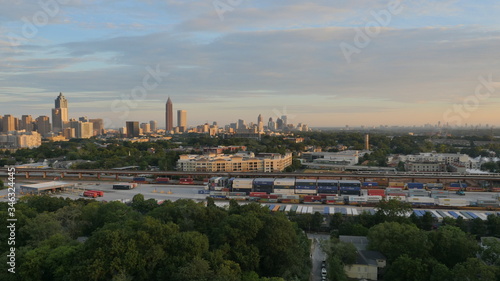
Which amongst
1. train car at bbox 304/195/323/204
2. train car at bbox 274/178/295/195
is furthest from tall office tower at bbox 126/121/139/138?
train car at bbox 304/195/323/204

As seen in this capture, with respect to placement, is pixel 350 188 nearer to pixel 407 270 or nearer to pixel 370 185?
pixel 370 185

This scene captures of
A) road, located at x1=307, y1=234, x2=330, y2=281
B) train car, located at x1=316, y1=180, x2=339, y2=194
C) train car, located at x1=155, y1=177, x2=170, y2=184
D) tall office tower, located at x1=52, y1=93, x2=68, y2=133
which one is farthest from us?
tall office tower, located at x1=52, y1=93, x2=68, y2=133

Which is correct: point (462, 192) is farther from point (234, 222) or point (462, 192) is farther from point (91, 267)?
point (91, 267)

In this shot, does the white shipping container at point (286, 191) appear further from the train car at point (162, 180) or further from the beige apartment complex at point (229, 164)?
the beige apartment complex at point (229, 164)

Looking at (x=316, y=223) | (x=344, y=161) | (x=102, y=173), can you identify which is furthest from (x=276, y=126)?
(x=316, y=223)

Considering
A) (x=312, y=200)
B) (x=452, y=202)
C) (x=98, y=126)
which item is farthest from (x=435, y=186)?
(x=98, y=126)

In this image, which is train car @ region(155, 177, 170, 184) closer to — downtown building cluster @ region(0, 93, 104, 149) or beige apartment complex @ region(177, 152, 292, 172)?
beige apartment complex @ region(177, 152, 292, 172)

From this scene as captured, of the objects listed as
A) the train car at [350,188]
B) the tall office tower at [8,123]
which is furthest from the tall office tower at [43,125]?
the train car at [350,188]
